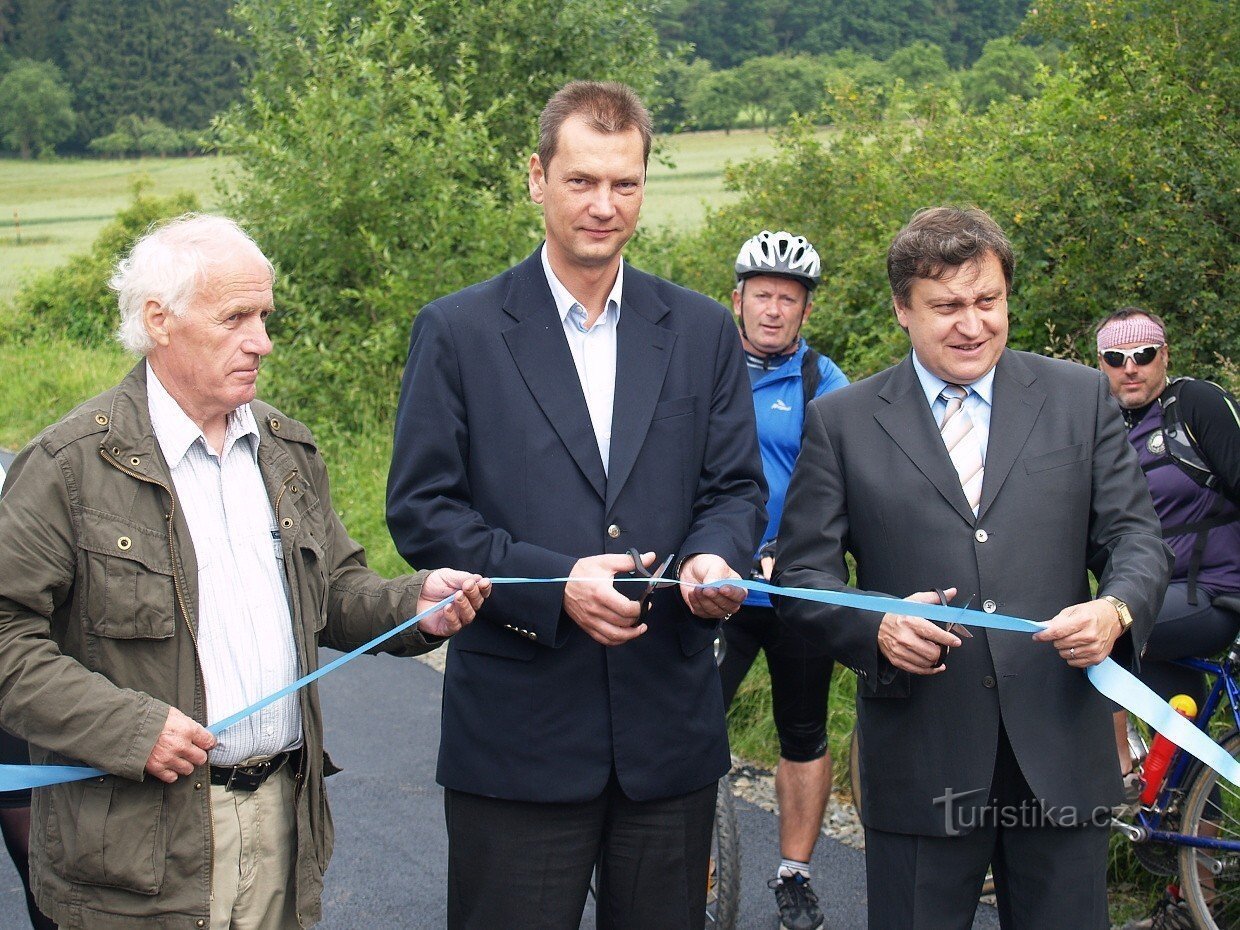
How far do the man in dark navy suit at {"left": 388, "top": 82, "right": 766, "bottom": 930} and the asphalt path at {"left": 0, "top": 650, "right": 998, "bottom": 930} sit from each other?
196 centimetres

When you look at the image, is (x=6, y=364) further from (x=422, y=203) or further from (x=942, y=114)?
(x=942, y=114)

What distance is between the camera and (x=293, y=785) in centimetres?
320

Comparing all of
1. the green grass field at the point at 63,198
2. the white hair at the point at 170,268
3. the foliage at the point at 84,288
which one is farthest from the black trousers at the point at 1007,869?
the green grass field at the point at 63,198

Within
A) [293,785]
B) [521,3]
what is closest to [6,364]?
[521,3]

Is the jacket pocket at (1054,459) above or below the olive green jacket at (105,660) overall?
above

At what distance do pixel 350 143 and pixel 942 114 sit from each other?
533 centimetres

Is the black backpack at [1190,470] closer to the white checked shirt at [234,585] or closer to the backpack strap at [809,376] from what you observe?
the backpack strap at [809,376]

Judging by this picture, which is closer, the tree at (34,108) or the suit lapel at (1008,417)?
the suit lapel at (1008,417)

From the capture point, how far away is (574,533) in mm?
3264

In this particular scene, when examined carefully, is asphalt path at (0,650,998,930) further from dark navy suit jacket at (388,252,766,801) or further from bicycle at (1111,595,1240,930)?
dark navy suit jacket at (388,252,766,801)

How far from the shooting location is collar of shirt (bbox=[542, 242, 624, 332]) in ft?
11.3

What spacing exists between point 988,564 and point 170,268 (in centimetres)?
200

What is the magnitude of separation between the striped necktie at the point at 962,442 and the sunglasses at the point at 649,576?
747mm

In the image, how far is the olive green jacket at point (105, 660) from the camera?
2.80m
